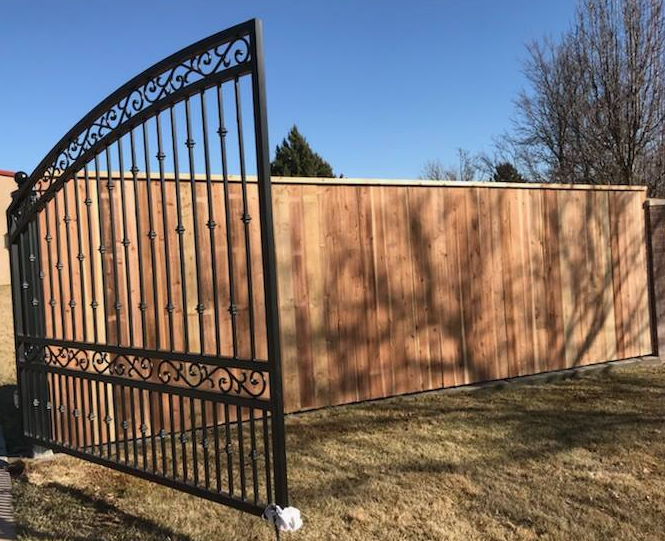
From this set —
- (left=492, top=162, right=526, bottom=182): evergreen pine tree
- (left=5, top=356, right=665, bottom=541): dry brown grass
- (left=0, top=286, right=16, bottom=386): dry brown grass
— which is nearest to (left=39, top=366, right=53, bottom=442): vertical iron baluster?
(left=5, top=356, right=665, bottom=541): dry brown grass

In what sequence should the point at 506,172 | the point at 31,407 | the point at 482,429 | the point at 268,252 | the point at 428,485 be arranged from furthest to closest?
the point at 506,172 → the point at 482,429 → the point at 31,407 → the point at 428,485 → the point at 268,252

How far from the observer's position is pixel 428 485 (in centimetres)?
361

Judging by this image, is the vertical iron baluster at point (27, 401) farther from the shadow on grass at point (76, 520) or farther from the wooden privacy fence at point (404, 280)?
the shadow on grass at point (76, 520)

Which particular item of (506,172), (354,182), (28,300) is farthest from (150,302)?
(506,172)

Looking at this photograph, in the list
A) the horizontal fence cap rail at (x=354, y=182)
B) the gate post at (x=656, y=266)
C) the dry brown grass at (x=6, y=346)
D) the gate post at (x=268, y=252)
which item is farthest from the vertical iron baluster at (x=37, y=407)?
the gate post at (x=656, y=266)

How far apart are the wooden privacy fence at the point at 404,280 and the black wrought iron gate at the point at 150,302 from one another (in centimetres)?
4

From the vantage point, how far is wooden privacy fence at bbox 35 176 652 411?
4594 millimetres

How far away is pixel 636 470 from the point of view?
381 cm

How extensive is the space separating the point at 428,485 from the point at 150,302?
2529 mm

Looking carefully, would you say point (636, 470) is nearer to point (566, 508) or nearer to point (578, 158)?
point (566, 508)

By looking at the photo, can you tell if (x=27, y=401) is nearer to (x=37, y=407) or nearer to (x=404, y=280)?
(x=37, y=407)

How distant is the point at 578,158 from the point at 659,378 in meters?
10.3

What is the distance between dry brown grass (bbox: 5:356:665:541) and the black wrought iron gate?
222 mm

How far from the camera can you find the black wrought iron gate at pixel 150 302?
9.09 ft
